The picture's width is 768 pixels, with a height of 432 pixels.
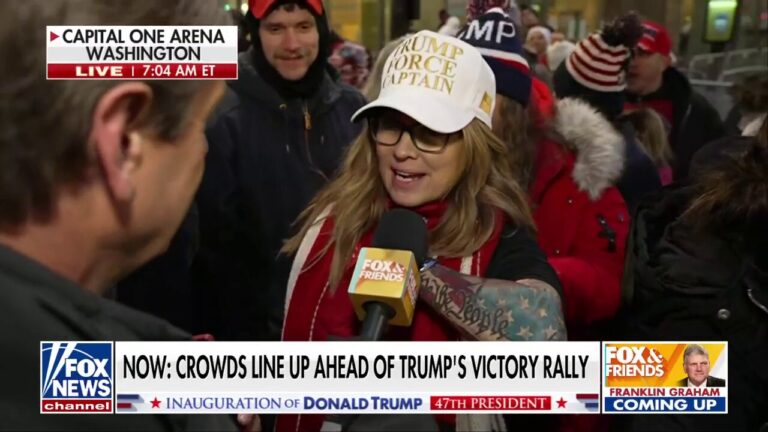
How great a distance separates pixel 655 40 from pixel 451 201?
54 cm

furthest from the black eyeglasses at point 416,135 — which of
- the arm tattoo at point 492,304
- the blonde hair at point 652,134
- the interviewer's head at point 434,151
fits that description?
the blonde hair at point 652,134

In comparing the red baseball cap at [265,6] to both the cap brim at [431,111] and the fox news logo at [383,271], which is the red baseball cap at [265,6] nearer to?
the cap brim at [431,111]

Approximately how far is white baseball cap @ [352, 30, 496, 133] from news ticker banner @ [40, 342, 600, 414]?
25cm

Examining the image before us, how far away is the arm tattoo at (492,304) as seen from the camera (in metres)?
1.03

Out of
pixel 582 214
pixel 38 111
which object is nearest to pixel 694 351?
pixel 582 214

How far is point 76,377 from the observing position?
1001mm

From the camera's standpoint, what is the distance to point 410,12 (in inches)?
45.3

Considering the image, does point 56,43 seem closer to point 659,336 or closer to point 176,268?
point 176,268

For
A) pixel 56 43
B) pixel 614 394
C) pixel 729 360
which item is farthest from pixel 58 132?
pixel 729 360

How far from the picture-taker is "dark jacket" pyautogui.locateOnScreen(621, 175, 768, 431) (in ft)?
3.62

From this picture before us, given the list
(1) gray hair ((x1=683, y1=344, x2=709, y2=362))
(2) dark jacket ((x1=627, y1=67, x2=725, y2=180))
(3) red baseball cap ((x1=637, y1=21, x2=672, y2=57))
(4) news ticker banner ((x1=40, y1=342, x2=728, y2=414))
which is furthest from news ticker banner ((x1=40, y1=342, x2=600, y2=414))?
(3) red baseball cap ((x1=637, y1=21, x2=672, y2=57))

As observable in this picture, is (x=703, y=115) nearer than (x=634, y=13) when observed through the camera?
No

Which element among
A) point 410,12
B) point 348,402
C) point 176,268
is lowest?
point 348,402

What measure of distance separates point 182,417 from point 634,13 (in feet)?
2.52
